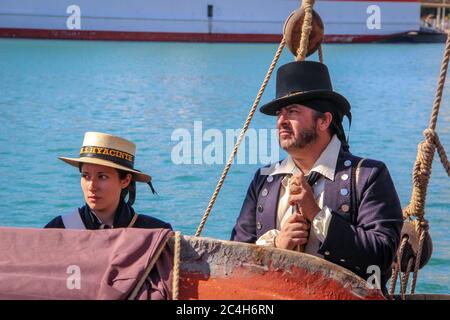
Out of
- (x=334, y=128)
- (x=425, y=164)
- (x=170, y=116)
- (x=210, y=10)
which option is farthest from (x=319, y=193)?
(x=210, y=10)

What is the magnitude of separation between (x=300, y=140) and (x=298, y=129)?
0.12ft

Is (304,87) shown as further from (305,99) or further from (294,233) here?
(294,233)

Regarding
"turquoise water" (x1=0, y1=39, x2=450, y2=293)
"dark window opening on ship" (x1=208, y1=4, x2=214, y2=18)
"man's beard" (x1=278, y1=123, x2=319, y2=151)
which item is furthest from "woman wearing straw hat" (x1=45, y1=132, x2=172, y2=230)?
"dark window opening on ship" (x1=208, y1=4, x2=214, y2=18)

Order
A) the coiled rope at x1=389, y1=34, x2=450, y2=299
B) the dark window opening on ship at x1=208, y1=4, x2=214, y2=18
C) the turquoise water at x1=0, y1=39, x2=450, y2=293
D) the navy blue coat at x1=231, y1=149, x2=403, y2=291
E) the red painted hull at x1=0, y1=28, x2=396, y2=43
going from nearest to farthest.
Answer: the navy blue coat at x1=231, y1=149, x2=403, y2=291 → the coiled rope at x1=389, y1=34, x2=450, y2=299 → the turquoise water at x1=0, y1=39, x2=450, y2=293 → the red painted hull at x1=0, y1=28, x2=396, y2=43 → the dark window opening on ship at x1=208, y1=4, x2=214, y2=18

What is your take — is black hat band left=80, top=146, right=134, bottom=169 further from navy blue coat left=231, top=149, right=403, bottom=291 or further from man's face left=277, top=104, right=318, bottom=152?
man's face left=277, top=104, right=318, bottom=152

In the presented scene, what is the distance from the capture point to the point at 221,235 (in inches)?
337

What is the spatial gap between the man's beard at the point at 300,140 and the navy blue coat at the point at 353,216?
0.13m

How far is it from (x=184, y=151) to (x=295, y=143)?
1086 cm

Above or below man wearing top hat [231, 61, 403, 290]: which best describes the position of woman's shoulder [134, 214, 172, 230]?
below

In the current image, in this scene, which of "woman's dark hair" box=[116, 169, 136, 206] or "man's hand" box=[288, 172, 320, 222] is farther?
"woman's dark hair" box=[116, 169, 136, 206]

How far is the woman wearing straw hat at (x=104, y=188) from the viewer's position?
3266mm

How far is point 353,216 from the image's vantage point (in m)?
2.91

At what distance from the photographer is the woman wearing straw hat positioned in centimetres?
327

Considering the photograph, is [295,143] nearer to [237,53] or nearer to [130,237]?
[130,237]
